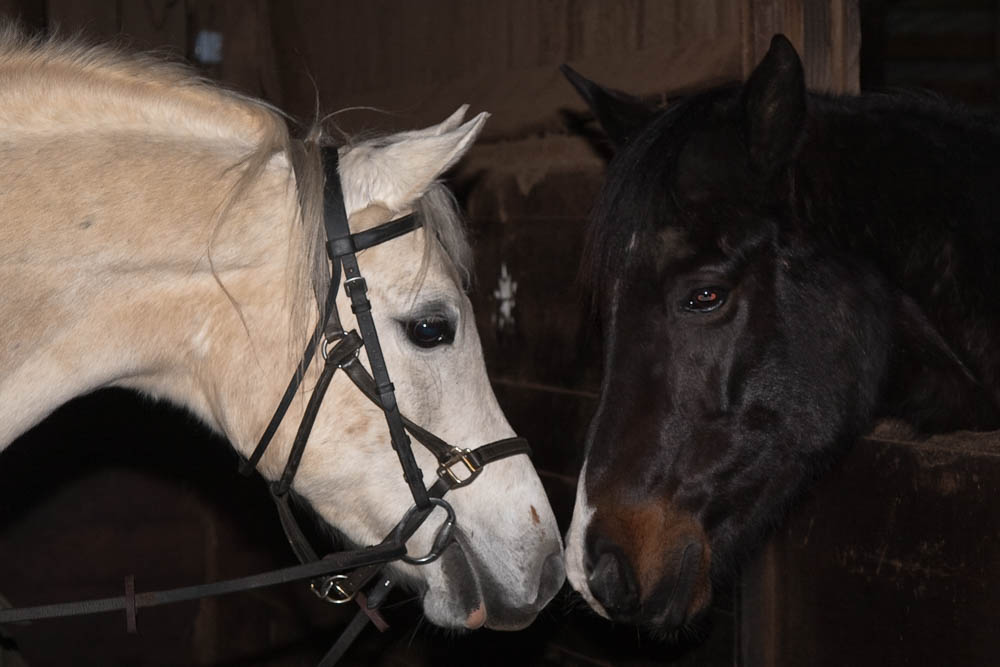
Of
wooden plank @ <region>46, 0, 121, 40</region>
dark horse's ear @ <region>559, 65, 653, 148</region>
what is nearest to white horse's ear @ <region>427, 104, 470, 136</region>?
dark horse's ear @ <region>559, 65, 653, 148</region>

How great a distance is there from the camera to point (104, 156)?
1594mm

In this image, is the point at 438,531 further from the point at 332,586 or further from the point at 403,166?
the point at 403,166

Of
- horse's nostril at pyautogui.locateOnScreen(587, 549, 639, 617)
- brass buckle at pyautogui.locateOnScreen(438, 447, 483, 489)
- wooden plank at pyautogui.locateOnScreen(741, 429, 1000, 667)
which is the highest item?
brass buckle at pyautogui.locateOnScreen(438, 447, 483, 489)

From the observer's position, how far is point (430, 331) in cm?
171

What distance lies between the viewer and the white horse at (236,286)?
158 centimetres

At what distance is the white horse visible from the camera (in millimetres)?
1580

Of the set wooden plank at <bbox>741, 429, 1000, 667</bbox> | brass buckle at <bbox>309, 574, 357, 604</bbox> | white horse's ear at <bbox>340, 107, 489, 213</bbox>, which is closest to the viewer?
white horse's ear at <bbox>340, 107, 489, 213</bbox>

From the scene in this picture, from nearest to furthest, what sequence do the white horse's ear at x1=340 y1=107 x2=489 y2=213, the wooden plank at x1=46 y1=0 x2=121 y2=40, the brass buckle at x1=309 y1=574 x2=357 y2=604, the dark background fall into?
the white horse's ear at x1=340 y1=107 x2=489 y2=213, the brass buckle at x1=309 y1=574 x2=357 y2=604, the dark background, the wooden plank at x1=46 y1=0 x2=121 y2=40

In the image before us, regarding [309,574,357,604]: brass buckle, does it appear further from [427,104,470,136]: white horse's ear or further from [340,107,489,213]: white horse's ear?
[427,104,470,136]: white horse's ear

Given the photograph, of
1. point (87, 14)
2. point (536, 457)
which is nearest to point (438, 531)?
point (536, 457)

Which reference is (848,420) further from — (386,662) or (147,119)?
(386,662)

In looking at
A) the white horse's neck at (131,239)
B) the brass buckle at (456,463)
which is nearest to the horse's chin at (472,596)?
the brass buckle at (456,463)

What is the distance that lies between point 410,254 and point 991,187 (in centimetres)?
120

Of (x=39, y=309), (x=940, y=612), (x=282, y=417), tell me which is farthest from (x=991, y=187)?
(x=39, y=309)
